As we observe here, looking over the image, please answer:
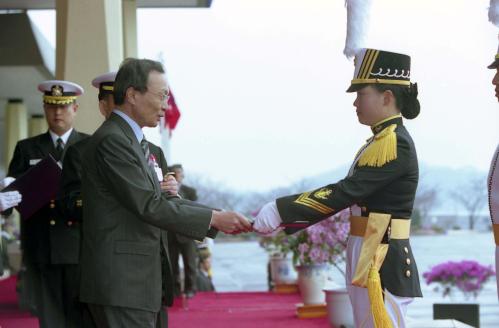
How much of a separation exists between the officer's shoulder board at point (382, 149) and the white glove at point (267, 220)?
325 millimetres

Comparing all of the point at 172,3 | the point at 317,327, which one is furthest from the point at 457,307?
the point at 172,3

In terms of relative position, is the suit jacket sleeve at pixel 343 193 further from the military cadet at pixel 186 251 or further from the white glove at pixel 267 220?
the military cadet at pixel 186 251

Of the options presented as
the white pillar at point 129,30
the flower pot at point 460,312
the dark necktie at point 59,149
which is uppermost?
the white pillar at point 129,30

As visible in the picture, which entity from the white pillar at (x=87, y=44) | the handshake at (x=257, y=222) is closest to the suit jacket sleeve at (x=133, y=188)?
the handshake at (x=257, y=222)

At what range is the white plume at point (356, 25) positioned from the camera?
3625mm

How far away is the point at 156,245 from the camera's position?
2.88 meters

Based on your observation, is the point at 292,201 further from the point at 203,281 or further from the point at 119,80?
the point at 203,281

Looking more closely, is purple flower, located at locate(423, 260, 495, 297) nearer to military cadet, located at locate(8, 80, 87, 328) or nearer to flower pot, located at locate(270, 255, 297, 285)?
flower pot, located at locate(270, 255, 297, 285)

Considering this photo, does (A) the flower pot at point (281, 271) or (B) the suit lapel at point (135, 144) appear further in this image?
(A) the flower pot at point (281, 271)

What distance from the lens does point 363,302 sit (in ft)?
10.2

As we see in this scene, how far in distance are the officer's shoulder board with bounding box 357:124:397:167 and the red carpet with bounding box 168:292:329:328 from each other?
11.1 feet

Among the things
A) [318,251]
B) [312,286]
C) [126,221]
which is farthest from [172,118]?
[126,221]

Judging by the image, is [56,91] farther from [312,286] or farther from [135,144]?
[312,286]

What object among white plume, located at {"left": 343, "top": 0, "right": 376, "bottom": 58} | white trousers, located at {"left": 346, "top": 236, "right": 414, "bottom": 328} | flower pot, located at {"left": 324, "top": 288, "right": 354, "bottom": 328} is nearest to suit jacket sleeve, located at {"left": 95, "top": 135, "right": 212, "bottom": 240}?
white trousers, located at {"left": 346, "top": 236, "right": 414, "bottom": 328}
